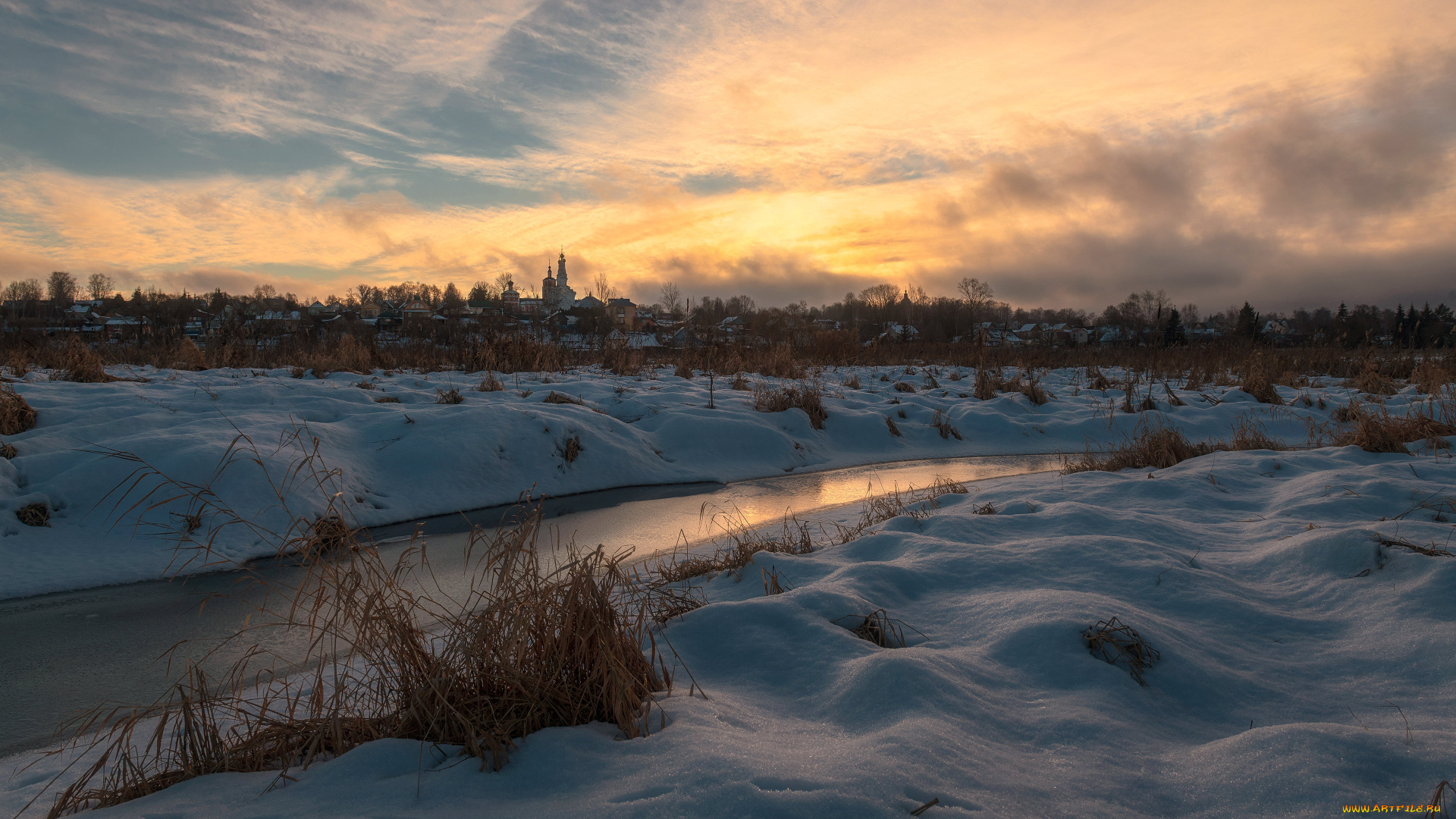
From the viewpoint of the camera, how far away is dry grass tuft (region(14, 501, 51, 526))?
4199 mm

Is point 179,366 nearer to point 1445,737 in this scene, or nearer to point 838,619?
point 838,619

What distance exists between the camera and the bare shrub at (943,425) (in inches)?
375

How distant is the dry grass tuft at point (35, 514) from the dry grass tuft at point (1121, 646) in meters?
6.01

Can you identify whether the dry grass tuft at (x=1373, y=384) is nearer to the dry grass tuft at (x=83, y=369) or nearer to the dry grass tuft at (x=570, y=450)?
the dry grass tuft at (x=570, y=450)

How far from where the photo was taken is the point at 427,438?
639 cm

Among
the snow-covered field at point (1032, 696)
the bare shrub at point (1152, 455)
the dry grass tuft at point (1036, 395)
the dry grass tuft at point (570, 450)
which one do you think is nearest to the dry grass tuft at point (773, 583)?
the snow-covered field at point (1032, 696)

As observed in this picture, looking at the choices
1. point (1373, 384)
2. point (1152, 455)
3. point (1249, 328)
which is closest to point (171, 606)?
point (1152, 455)

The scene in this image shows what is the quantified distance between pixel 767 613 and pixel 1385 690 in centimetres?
200

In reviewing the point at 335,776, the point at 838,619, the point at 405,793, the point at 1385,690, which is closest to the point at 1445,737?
the point at 1385,690

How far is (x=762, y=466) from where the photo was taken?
7871 millimetres

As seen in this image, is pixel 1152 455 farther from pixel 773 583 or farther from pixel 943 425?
pixel 773 583

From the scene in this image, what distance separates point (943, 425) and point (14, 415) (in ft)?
32.3

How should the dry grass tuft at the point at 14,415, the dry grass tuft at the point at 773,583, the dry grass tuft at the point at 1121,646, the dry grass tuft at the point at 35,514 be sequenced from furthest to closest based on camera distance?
1. the dry grass tuft at the point at 14,415
2. the dry grass tuft at the point at 35,514
3. the dry grass tuft at the point at 773,583
4. the dry grass tuft at the point at 1121,646

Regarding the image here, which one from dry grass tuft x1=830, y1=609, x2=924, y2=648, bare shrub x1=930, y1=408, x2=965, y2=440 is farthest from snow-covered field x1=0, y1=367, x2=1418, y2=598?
dry grass tuft x1=830, y1=609, x2=924, y2=648
